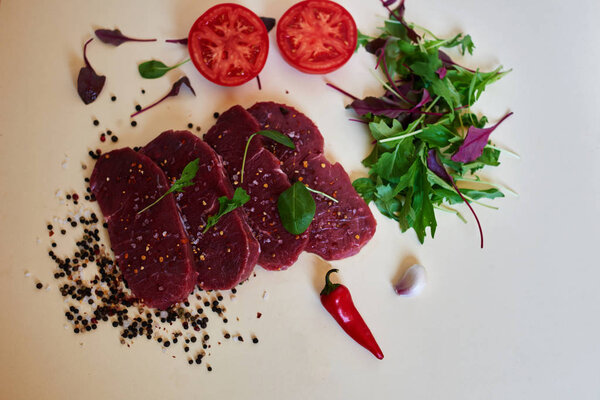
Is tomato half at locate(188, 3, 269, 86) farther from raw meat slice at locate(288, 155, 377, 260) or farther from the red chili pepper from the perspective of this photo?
the red chili pepper

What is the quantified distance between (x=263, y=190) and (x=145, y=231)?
0.75 meters

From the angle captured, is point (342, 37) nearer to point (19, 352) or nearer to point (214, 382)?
point (214, 382)

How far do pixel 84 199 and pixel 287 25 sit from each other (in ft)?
5.75

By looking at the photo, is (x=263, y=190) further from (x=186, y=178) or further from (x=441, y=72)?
(x=441, y=72)

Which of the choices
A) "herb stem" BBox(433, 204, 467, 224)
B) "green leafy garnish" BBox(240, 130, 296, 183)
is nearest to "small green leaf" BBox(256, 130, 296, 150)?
"green leafy garnish" BBox(240, 130, 296, 183)

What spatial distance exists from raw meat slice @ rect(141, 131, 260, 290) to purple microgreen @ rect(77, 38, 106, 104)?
686 millimetres

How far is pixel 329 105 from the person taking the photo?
327cm

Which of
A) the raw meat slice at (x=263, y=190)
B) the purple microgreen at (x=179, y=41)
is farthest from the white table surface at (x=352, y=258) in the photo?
the raw meat slice at (x=263, y=190)

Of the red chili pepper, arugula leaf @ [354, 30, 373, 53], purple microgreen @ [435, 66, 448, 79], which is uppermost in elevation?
arugula leaf @ [354, 30, 373, 53]

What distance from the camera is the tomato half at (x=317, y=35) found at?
3125mm

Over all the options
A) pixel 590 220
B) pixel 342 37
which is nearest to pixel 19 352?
pixel 342 37

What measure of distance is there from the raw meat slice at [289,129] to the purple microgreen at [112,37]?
1023 mm

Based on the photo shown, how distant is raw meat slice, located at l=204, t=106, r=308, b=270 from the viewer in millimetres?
2877

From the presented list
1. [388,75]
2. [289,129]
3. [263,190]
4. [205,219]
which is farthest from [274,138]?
[388,75]
